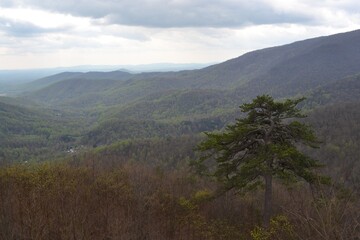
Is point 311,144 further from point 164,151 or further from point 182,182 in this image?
point 164,151

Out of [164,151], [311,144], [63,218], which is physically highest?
[311,144]

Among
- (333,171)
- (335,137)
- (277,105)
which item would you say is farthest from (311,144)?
(335,137)

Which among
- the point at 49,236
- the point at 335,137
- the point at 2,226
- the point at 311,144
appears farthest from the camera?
Result: the point at 335,137

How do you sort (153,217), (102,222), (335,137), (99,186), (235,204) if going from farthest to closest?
(335,137) → (235,204) → (99,186) → (153,217) → (102,222)

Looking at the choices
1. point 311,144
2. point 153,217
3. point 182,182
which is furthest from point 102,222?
point 182,182

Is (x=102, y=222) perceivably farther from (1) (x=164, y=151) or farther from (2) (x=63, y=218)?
(1) (x=164, y=151)

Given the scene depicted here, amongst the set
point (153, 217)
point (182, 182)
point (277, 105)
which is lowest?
point (182, 182)

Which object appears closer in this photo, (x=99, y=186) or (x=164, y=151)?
(x=99, y=186)

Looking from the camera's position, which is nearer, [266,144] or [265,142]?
[266,144]

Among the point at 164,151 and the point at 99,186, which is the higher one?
the point at 99,186
